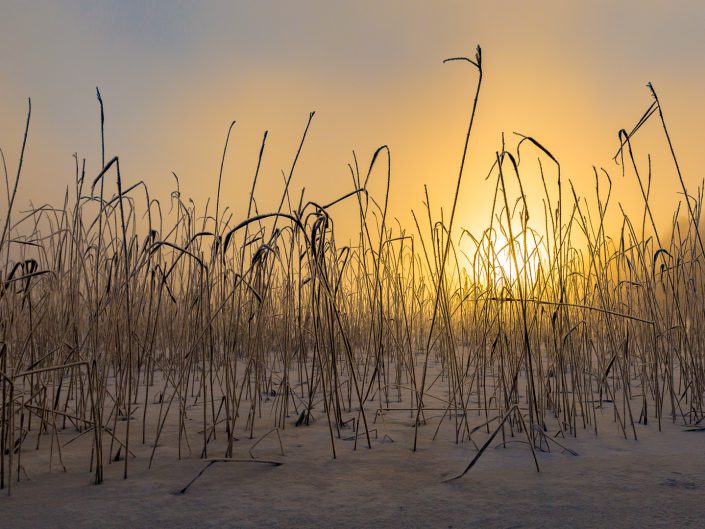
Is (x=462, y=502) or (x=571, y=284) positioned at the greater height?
(x=571, y=284)

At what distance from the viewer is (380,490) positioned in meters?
1.00

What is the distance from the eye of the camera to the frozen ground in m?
0.87

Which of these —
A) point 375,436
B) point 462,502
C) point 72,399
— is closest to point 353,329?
point 72,399

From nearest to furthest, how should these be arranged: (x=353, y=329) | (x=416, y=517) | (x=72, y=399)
A: (x=416, y=517) < (x=72, y=399) < (x=353, y=329)

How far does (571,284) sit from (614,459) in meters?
1.38

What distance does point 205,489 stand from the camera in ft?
3.33

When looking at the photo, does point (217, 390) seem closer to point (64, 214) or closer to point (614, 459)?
point (64, 214)

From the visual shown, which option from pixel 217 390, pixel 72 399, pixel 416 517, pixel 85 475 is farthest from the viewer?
pixel 217 390

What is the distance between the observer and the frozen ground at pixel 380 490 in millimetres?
874

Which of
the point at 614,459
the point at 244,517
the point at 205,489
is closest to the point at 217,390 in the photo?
the point at 205,489

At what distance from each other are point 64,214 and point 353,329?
227cm

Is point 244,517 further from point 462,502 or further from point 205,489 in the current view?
point 462,502

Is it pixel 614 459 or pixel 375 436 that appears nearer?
pixel 614 459

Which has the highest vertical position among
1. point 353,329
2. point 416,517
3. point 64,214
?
point 64,214
